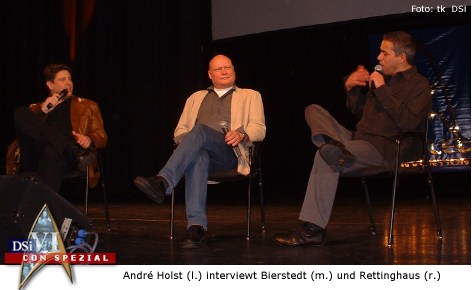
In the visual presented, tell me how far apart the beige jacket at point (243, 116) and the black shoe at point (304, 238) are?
514 millimetres

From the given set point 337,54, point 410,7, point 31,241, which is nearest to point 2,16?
point 337,54

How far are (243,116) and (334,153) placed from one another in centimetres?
85

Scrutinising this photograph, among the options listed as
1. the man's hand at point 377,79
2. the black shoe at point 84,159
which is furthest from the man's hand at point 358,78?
the black shoe at point 84,159

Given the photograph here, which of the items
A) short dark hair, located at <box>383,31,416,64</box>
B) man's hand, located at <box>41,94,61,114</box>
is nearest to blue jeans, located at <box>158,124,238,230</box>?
short dark hair, located at <box>383,31,416,64</box>

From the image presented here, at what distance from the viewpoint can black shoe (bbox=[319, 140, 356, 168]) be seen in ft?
9.75

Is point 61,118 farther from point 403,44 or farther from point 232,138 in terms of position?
point 403,44

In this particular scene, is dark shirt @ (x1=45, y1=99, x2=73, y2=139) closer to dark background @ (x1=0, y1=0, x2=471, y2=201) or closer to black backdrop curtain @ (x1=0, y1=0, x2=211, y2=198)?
dark background @ (x1=0, y1=0, x2=471, y2=201)

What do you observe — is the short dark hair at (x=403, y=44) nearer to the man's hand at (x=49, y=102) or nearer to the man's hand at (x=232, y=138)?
the man's hand at (x=232, y=138)

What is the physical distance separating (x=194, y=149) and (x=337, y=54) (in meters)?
3.42

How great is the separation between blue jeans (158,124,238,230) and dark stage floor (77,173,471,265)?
178 millimetres

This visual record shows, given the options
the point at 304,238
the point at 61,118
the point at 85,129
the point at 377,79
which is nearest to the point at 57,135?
the point at 85,129

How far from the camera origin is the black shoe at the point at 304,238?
3.08 m

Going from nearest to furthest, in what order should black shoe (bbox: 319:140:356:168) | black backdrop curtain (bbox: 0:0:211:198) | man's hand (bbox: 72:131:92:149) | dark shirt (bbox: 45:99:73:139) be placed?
1. black shoe (bbox: 319:140:356:168)
2. man's hand (bbox: 72:131:92:149)
3. dark shirt (bbox: 45:99:73:139)
4. black backdrop curtain (bbox: 0:0:211:198)

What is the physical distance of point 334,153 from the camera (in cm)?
298
